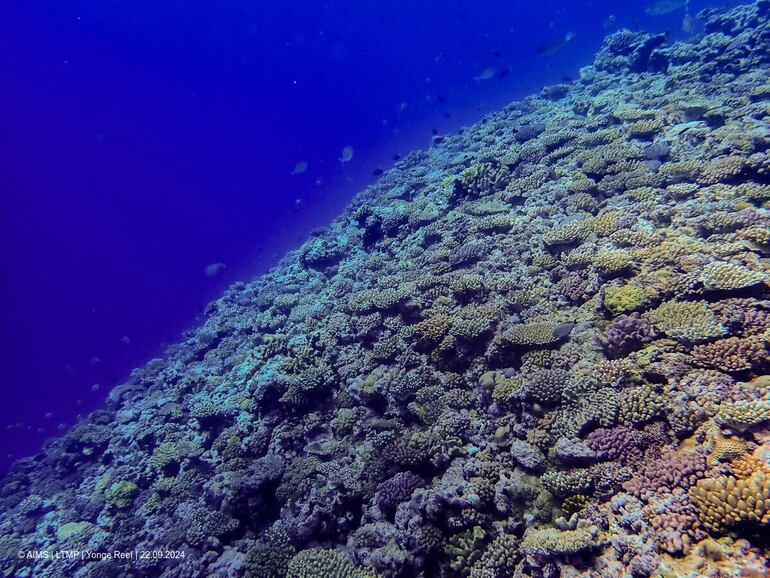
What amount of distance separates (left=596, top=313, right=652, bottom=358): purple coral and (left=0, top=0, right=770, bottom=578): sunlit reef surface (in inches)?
1.9

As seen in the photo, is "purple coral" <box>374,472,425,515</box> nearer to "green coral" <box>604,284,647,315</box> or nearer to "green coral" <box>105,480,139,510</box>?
"green coral" <box>604,284,647,315</box>

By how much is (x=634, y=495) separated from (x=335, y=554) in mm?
4874

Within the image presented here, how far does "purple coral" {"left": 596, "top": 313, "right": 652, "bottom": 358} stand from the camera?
20.3 ft

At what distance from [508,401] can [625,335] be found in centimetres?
225

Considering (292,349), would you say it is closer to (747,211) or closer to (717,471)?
(717,471)

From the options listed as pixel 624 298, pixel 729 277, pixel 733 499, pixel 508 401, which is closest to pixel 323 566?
pixel 508 401

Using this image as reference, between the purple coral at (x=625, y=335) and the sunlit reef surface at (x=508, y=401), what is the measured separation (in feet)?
0.16

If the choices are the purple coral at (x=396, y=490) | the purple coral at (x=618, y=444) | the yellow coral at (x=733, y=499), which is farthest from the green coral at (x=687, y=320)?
the purple coral at (x=396, y=490)

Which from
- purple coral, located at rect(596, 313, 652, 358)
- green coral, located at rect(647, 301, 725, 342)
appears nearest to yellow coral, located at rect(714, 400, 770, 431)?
green coral, located at rect(647, 301, 725, 342)

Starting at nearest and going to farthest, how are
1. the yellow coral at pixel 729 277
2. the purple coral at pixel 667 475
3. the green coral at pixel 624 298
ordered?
the purple coral at pixel 667 475 < the yellow coral at pixel 729 277 < the green coral at pixel 624 298

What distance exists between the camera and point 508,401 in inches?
268

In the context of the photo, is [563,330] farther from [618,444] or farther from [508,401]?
[618,444]

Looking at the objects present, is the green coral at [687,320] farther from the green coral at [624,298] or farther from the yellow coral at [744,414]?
the yellow coral at [744,414]

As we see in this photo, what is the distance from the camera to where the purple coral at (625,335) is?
6.19 m
